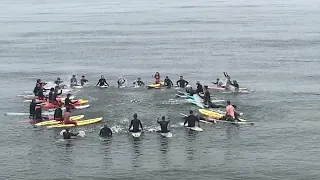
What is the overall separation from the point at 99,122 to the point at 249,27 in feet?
363

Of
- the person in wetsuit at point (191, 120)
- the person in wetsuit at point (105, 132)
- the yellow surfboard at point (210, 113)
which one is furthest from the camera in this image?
the yellow surfboard at point (210, 113)

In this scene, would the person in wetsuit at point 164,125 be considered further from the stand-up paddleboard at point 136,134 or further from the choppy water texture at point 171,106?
the stand-up paddleboard at point 136,134

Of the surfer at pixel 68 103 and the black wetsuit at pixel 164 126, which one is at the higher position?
the surfer at pixel 68 103

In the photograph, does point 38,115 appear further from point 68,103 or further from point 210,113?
point 210,113

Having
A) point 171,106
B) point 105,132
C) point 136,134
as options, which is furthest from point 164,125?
point 171,106

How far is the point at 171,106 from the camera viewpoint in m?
57.7

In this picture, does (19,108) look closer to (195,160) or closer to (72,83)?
(72,83)

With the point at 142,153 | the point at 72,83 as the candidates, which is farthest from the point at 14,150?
the point at 72,83

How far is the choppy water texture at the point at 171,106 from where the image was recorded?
3988 cm

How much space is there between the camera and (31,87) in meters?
72.1

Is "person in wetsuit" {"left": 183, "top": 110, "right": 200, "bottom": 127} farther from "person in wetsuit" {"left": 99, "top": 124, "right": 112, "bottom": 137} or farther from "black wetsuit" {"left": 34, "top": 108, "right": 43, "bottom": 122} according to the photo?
"black wetsuit" {"left": 34, "top": 108, "right": 43, "bottom": 122}

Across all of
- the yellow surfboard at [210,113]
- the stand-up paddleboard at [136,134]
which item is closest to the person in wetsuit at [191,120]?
the yellow surfboard at [210,113]

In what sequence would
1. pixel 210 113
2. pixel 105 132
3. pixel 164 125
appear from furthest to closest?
pixel 210 113 < pixel 164 125 < pixel 105 132

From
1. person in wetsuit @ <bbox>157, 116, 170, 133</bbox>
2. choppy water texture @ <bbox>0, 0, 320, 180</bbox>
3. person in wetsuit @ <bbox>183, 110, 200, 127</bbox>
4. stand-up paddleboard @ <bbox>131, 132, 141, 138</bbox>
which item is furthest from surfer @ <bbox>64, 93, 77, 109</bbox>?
person in wetsuit @ <bbox>183, 110, 200, 127</bbox>
